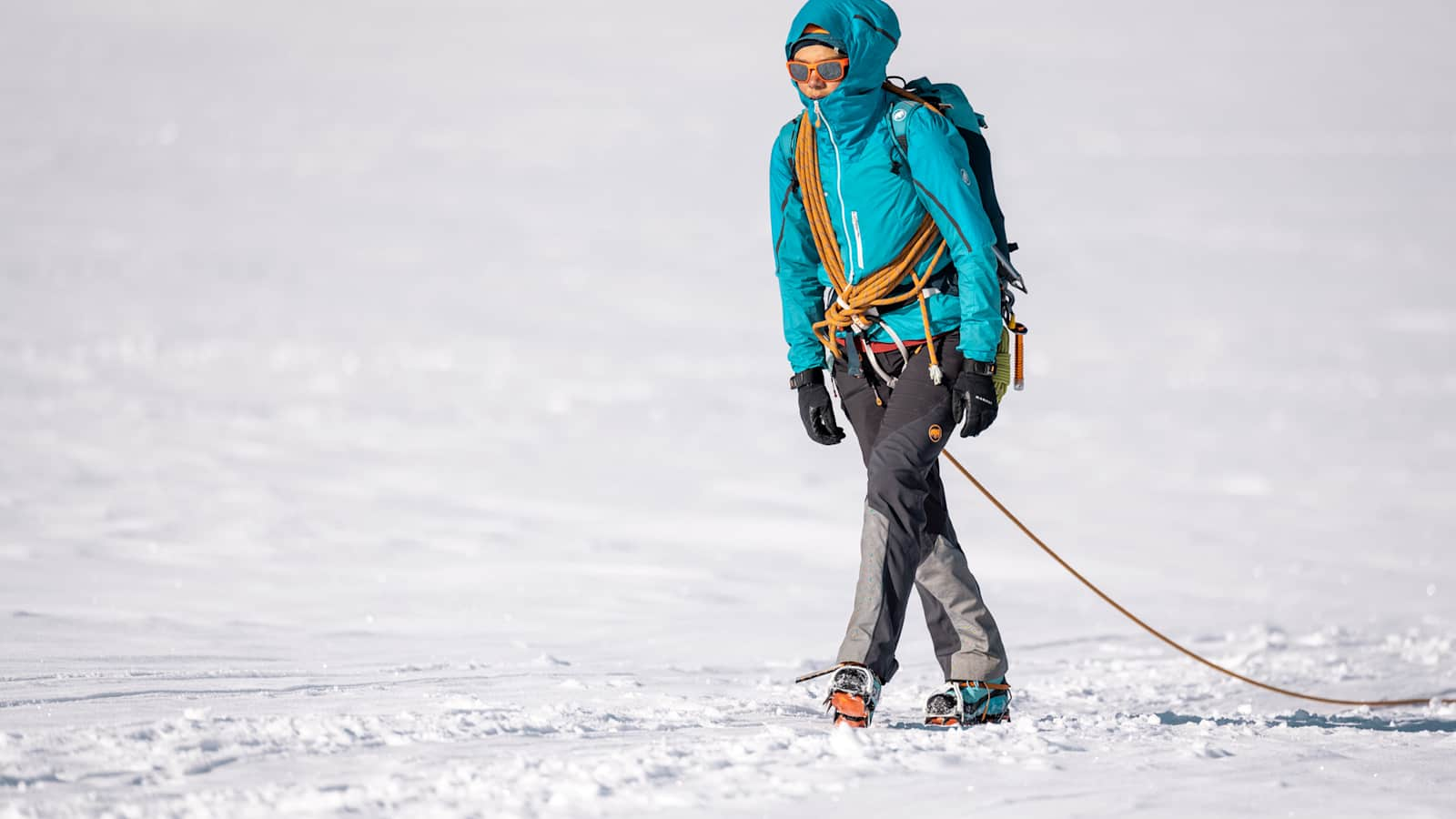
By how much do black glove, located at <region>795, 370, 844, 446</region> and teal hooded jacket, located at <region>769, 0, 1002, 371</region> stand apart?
314mm

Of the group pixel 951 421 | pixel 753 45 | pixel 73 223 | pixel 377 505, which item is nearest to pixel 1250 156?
pixel 753 45

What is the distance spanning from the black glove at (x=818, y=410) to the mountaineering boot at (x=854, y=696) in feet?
2.61

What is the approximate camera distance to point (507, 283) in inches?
859

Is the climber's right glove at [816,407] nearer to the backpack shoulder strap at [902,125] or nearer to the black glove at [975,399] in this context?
the black glove at [975,399]

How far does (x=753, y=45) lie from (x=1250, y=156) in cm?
1667

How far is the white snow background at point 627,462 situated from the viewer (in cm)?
410

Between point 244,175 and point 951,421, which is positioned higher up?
point 244,175

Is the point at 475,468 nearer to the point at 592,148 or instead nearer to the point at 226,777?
the point at 226,777

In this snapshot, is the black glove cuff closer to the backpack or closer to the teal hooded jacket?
the teal hooded jacket

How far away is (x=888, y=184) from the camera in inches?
183

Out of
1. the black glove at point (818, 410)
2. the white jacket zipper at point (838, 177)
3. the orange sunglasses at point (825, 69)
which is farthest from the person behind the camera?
the black glove at point (818, 410)

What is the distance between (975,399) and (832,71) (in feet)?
3.46

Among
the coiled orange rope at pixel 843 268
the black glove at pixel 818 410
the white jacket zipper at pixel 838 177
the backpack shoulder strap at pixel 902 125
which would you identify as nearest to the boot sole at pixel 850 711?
the black glove at pixel 818 410

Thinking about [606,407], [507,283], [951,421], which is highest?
[507,283]
